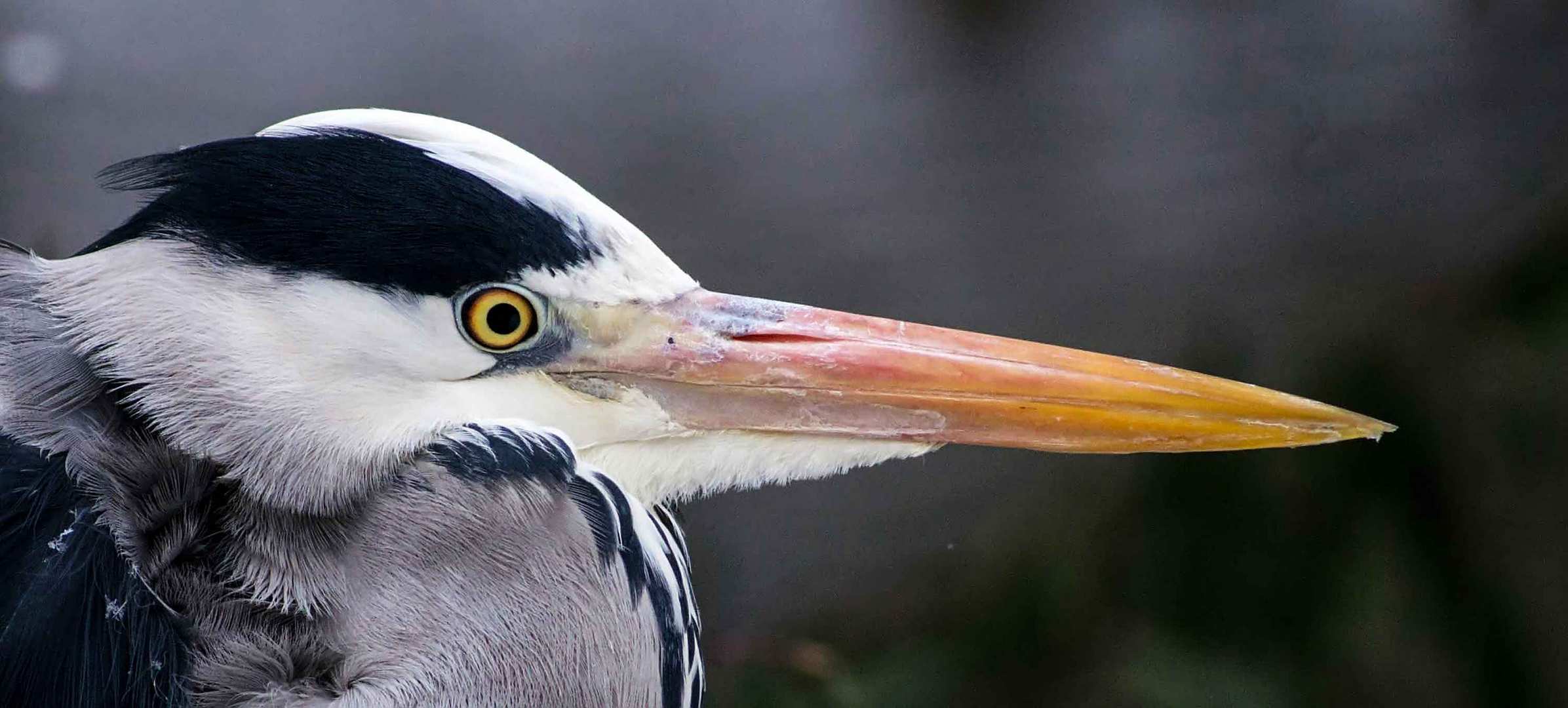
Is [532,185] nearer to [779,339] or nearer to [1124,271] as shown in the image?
[779,339]

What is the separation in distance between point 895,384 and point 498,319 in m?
0.29

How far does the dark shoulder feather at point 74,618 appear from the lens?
653 mm

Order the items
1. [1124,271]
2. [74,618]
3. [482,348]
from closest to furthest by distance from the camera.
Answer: [74,618], [482,348], [1124,271]

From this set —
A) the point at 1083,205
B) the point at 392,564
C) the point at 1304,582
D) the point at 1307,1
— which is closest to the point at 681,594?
the point at 392,564

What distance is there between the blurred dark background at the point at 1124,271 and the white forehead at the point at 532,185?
87 cm

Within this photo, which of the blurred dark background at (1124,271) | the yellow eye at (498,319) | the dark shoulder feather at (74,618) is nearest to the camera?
the dark shoulder feather at (74,618)

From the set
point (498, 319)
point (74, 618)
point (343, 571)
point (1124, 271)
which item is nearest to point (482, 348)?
point (498, 319)

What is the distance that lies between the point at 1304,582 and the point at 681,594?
1.30 meters

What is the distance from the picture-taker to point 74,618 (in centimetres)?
66

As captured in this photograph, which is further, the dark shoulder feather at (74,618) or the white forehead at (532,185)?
the white forehead at (532,185)

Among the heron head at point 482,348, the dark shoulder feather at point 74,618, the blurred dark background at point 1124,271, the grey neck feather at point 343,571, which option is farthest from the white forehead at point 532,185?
the blurred dark background at point 1124,271

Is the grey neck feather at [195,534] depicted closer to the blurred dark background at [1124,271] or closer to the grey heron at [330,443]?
the grey heron at [330,443]

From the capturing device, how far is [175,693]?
0.67m

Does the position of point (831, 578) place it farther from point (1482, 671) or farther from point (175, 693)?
point (175, 693)
